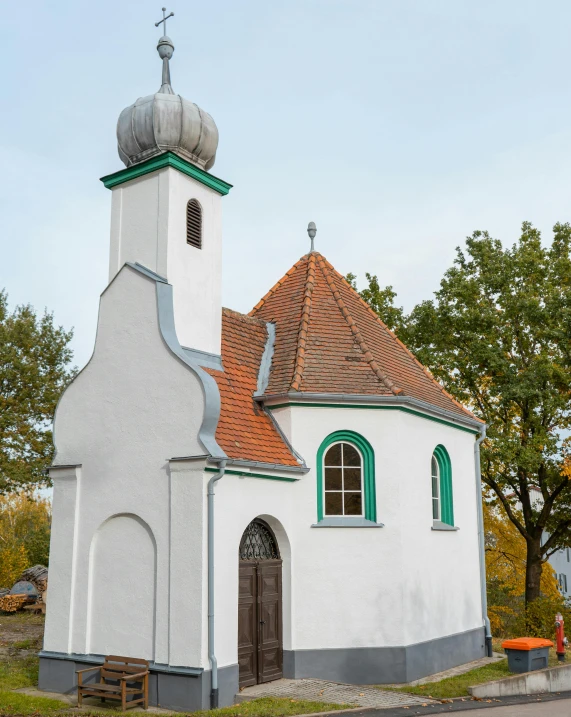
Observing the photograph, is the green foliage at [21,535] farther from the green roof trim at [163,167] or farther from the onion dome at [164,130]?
the onion dome at [164,130]

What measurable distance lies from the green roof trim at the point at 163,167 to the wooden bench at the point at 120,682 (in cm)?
838

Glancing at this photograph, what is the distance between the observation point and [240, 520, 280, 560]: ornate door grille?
12.6 m

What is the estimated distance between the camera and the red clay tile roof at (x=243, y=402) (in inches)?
493

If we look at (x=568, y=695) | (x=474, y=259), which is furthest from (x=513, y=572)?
(x=568, y=695)

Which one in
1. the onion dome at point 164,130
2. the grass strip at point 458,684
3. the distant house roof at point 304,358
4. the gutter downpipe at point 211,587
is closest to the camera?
the gutter downpipe at point 211,587

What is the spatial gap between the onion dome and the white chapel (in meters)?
0.04

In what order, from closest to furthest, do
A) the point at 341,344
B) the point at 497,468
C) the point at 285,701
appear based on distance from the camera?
the point at 285,701 < the point at 341,344 < the point at 497,468

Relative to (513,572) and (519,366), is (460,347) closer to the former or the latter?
(519,366)

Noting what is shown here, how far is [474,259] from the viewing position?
25797mm

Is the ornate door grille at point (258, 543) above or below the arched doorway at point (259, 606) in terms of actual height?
above

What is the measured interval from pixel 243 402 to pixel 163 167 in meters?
4.51

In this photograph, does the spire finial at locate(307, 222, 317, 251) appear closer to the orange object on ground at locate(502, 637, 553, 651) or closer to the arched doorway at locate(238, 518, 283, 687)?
the arched doorway at locate(238, 518, 283, 687)

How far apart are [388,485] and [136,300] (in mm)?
5615

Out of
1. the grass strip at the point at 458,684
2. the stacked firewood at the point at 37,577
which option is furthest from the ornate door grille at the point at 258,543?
the stacked firewood at the point at 37,577
